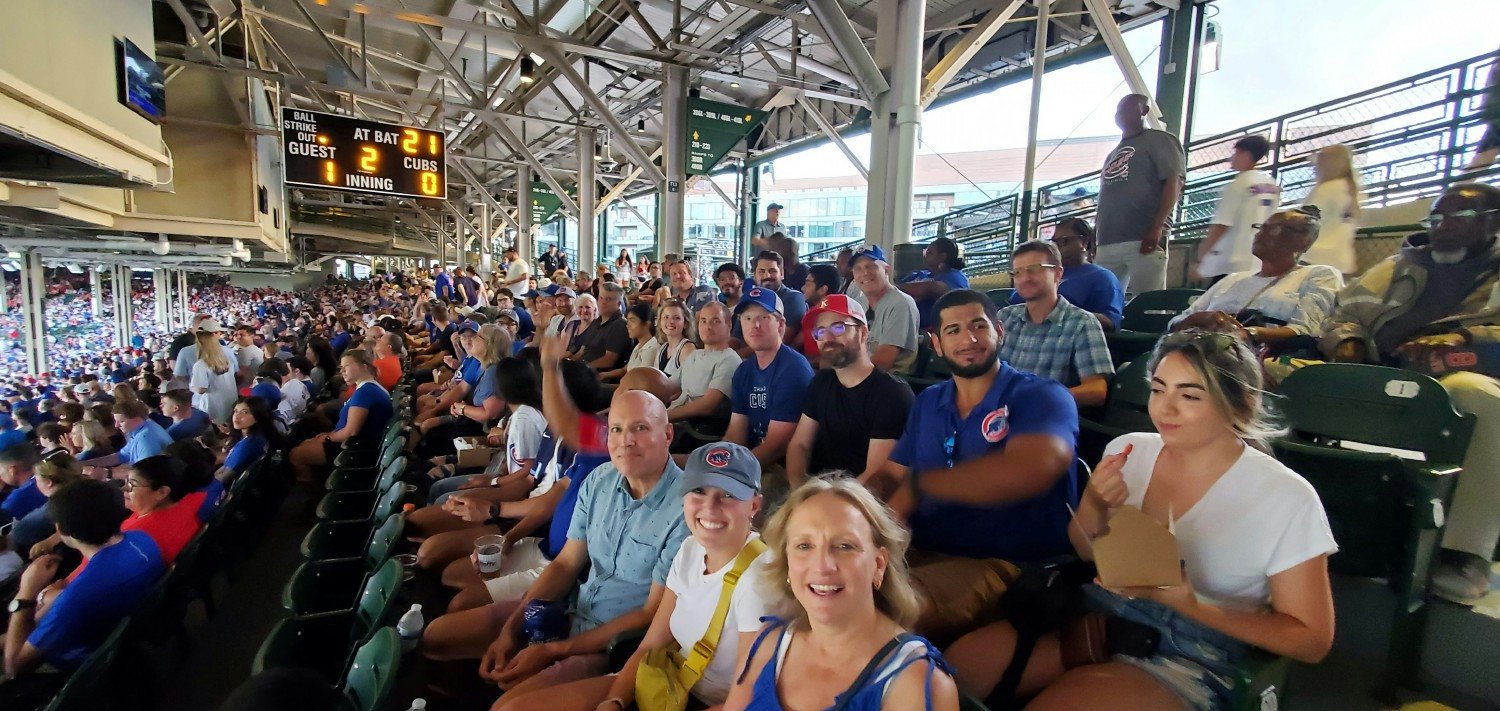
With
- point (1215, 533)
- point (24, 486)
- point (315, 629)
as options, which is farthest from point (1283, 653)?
point (24, 486)

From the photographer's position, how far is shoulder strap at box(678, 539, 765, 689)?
169 centimetres

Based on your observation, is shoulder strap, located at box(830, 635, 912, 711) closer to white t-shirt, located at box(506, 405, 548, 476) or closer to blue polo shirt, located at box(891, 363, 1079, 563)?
blue polo shirt, located at box(891, 363, 1079, 563)

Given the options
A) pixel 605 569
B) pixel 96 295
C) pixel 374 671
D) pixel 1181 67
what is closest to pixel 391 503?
pixel 374 671

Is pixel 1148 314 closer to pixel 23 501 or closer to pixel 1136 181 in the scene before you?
pixel 1136 181

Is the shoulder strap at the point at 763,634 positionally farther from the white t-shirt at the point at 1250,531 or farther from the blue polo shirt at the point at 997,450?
the white t-shirt at the point at 1250,531

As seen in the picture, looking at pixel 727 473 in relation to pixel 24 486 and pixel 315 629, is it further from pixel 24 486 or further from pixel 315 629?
pixel 24 486

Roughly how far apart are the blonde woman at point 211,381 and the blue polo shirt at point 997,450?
26.4 feet

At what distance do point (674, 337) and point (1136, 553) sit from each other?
11.3ft

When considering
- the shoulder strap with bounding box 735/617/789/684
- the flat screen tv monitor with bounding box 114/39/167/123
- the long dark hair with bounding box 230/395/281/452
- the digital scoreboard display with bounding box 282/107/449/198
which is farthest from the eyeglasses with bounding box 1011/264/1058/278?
the digital scoreboard display with bounding box 282/107/449/198

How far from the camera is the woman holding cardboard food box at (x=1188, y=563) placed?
1.27m

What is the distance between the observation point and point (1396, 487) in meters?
1.68

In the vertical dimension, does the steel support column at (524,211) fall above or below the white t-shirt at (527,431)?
above


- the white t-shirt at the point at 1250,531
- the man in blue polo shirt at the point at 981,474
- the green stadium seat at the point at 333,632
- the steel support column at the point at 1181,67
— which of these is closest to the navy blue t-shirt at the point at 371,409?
the green stadium seat at the point at 333,632

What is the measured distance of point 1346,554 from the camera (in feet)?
5.74
